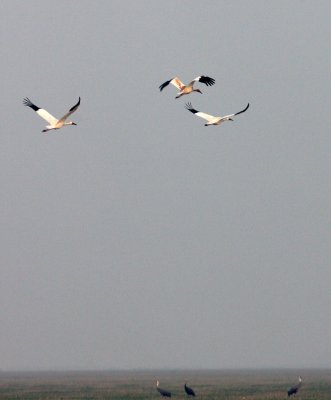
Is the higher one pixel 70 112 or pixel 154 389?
pixel 70 112

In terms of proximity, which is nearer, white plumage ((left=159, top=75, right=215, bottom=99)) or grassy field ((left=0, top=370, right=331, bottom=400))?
white plumage ((left=159, top=75, right=215, bottom=99))

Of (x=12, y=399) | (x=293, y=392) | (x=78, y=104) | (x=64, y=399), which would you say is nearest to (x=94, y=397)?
(x=64, y=399)

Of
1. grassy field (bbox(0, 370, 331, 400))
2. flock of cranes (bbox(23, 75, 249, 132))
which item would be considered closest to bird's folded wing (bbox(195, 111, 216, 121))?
flock of cranes (bbox(23, 75, 249, 132))

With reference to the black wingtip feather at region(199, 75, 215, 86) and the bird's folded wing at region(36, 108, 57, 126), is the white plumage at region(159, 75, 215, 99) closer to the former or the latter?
the black wingtip feather at region(199, 75, 215, 86)

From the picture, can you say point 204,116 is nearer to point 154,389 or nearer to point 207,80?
point 207,80

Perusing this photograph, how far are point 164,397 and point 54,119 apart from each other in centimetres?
2377

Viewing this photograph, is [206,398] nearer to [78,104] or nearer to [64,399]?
[64,399]

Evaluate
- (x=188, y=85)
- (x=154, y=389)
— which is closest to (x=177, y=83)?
(x=188, y=85)

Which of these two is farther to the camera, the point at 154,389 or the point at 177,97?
the point at 154,389

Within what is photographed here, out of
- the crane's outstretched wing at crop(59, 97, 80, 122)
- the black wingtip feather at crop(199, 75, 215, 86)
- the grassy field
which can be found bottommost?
the grassy field

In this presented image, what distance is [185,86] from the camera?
3881 centimetres

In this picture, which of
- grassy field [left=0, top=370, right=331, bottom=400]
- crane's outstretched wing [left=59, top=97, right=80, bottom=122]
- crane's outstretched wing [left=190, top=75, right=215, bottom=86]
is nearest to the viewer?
crane's outstretched wing [left=59, top=97, right=80, bottom=122]

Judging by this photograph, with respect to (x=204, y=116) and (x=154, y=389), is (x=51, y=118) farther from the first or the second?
(x=154, y=389)

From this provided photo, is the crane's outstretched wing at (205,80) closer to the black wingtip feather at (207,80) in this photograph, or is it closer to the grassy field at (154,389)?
the black wingtip feather at (207,80)
